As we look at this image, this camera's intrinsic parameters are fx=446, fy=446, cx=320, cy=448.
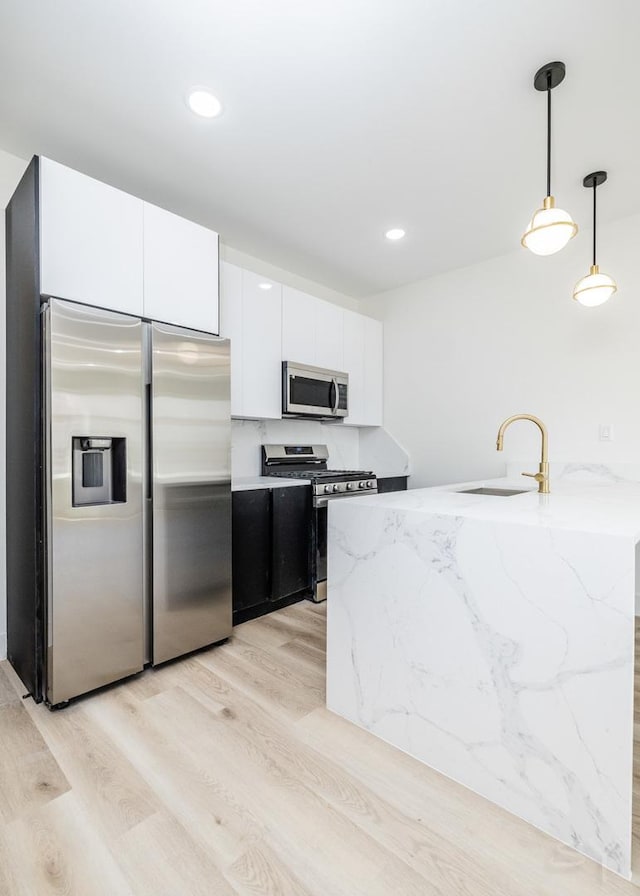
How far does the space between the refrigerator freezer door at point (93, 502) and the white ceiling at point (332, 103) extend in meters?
0.94

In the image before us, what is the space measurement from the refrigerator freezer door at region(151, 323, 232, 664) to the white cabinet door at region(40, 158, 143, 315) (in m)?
0.27

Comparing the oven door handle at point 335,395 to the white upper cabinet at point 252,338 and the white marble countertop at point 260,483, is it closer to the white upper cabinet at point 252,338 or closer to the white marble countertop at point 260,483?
the white upper cabinet at point 252,338

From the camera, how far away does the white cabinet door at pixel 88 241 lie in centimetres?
188

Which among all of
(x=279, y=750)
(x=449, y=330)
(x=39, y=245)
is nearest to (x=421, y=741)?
(x=279, y=750)

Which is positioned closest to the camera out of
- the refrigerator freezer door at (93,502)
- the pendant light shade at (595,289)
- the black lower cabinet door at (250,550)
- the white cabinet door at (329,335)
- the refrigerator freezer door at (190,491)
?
the refrigerator freezer door at (93,502)

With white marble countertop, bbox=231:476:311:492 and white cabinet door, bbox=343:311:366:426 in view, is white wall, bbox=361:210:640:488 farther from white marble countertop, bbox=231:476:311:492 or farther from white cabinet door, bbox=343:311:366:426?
white marble countertop, bbox=231:476:311:492

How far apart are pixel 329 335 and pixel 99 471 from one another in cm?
231

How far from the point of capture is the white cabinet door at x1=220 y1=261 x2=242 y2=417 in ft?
9.82

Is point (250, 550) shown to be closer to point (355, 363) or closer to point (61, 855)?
point (61, 855)

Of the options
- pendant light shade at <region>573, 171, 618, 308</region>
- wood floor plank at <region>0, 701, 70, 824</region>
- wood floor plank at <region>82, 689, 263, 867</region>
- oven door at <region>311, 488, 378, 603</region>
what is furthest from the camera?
oven door at <region>311, 488, 378, 603</region>

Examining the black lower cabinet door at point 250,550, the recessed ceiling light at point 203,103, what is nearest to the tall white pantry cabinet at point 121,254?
the recessed ceiling light at point 203,103

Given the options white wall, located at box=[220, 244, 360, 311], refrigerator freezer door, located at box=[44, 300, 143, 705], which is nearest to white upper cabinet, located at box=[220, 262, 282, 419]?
white wall, located at box=[220, 244, 360, 311]

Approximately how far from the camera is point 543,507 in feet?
5.47

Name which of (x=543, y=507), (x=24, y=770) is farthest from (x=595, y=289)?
(x=24, y=770)
